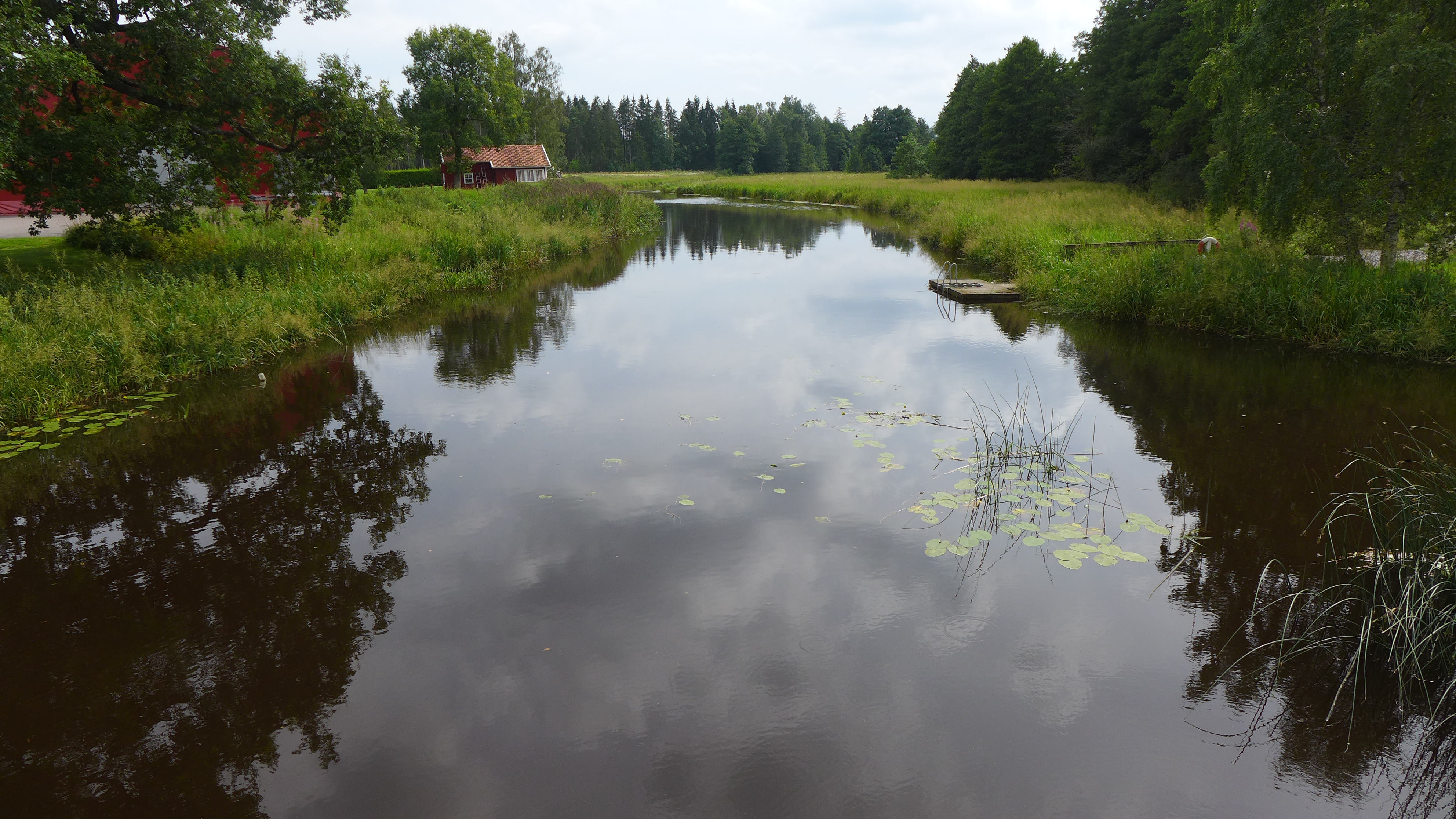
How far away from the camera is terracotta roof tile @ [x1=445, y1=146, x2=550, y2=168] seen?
56.8m

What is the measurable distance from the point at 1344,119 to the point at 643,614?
494 inches

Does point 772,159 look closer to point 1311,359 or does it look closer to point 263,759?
point 1311,359

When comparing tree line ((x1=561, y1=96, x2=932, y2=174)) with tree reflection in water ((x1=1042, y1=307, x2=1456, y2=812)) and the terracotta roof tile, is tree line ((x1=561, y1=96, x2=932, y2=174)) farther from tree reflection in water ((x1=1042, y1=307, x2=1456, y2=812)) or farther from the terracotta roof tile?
tree reflection in water ((x1=1042, y1=307, x2=1456, y2=812))

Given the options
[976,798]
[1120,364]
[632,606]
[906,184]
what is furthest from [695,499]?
[906,184]

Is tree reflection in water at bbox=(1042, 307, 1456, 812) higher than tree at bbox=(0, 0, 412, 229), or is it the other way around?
tree at bbox=(0, 0, 412, 229)

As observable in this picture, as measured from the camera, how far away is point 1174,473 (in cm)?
689

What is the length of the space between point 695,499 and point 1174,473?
4.26m

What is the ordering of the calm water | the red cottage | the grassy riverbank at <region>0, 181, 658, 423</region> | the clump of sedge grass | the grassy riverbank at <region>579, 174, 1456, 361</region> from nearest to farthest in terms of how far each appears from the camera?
the calm water < the clump of sedge grass < the grassy riverbank at <region>0, 181, 658, 423</region> < the grassy riverbank at <region>579, 174, 1456, 361</region> < the red cottage

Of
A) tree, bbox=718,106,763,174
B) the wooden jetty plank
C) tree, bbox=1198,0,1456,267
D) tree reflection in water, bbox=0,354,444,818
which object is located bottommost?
tree reflection in water, bbox=0,354,444,818

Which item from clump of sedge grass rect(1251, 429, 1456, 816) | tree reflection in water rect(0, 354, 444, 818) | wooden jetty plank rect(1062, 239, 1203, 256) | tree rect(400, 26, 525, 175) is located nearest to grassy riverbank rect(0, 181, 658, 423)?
tree reflection in water rect(0, 354, 444, 818)

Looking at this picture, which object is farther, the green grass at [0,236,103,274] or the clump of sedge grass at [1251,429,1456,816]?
the green grass at [0,236,103,274]

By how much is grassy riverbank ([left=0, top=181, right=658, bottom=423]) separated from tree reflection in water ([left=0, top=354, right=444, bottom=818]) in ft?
5.92

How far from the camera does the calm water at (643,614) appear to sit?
11.4ft

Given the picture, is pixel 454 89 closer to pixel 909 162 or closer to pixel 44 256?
pixel 44 256
